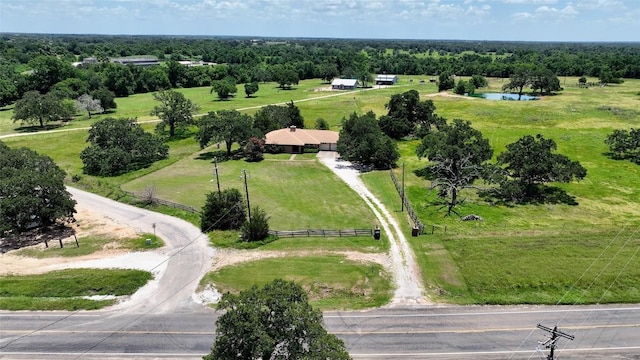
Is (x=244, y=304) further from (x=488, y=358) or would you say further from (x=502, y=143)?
(x=502, y=143)

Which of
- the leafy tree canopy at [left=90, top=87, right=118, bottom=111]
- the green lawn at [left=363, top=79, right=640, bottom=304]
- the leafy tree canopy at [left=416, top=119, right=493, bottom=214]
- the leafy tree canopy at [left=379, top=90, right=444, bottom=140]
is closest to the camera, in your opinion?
the green lawn at [left=363, top=79, right=640, bottom=304]

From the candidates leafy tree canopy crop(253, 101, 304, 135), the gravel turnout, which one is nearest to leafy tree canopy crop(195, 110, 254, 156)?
leafy tree canopy crop(253, 101, 304, 135)

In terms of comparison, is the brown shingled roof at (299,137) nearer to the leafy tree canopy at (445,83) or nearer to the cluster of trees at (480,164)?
the cluster of trees at (480,164)

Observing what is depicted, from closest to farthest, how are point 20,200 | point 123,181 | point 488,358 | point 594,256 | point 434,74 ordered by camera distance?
point 488,358 < point 594,256 < point 20,200 < point 123,181 < point 434,74

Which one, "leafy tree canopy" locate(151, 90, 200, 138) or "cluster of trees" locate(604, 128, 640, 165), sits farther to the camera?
"leafy tree canopy" locate(151, 90, 200, 138)

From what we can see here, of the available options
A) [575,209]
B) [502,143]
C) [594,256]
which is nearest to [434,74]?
[502,143]

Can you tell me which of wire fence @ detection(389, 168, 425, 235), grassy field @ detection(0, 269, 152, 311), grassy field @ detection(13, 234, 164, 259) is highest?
wire fence @ detection(389, 168, 425, 235)

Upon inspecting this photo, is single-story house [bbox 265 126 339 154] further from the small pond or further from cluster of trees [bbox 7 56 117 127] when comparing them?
the small pond

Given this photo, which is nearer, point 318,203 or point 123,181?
point 318,203
